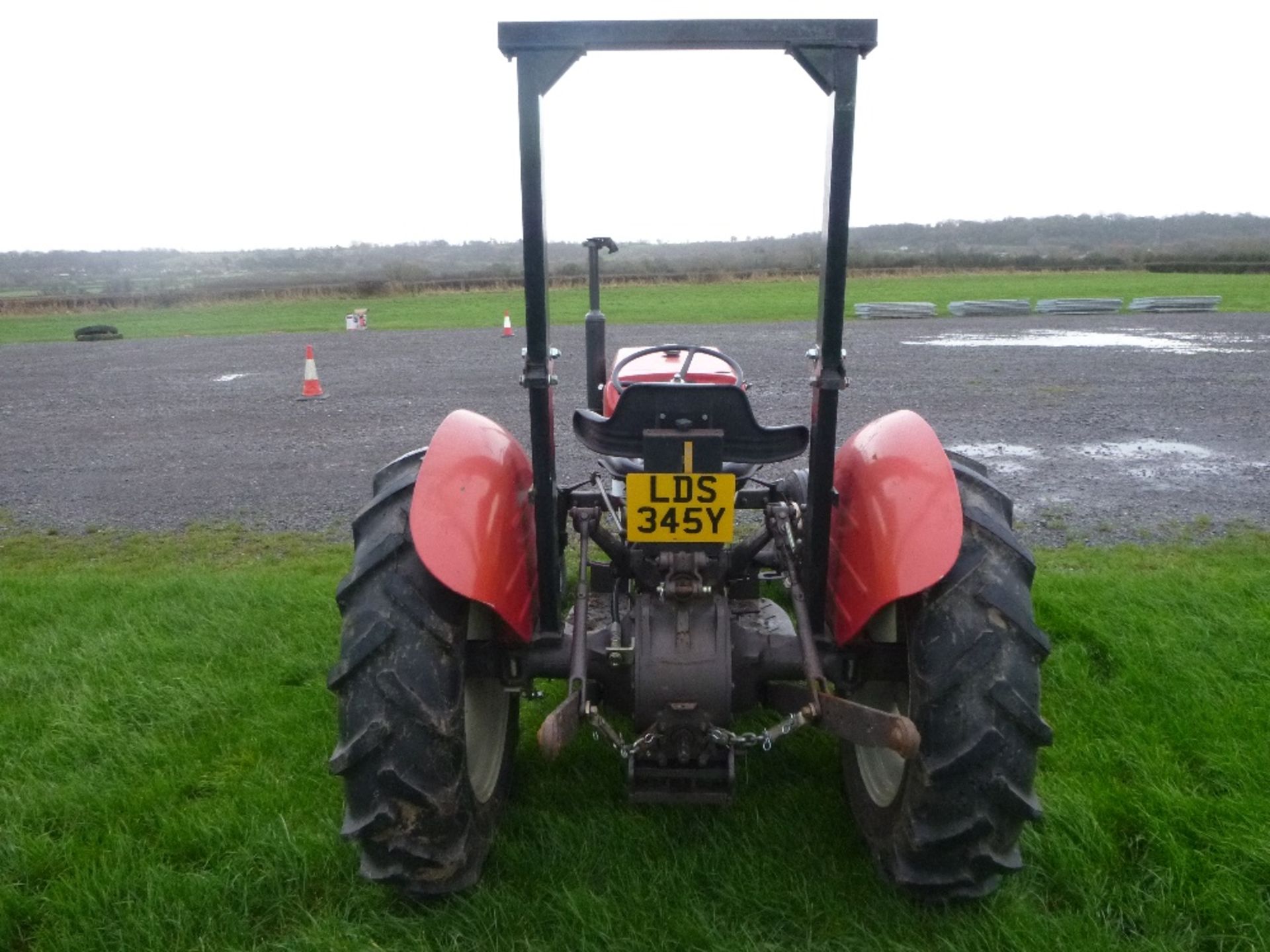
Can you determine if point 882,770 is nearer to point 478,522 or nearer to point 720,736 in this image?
point 720,736

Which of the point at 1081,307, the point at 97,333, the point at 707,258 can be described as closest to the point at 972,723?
the point at 1081,307

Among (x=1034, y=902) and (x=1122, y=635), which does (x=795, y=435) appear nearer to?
(x=1034, y=902)

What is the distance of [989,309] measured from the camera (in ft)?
74.1

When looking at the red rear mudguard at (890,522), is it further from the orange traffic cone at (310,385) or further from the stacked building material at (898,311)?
the stacked building material at (898,311)

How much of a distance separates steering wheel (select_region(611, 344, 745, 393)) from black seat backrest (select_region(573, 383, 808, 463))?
0.96 metres

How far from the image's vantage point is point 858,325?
20.8m

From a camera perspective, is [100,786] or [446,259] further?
[446,259]

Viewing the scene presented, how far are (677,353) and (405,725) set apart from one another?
2259 millimetres

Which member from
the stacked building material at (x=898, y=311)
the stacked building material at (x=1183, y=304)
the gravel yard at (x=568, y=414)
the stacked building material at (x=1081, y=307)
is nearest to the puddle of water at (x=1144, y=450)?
the gravel yard at (x=568, y=414)

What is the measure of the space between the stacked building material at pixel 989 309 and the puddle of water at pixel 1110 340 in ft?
11.6

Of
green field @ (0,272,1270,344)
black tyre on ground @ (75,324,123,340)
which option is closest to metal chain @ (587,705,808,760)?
green field @ (0,272,1270,344)

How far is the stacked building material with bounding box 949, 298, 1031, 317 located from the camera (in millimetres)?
22438

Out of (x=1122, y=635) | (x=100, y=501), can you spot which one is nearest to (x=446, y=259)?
(x=100, y=501)

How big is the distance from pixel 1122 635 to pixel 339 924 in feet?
11.1
